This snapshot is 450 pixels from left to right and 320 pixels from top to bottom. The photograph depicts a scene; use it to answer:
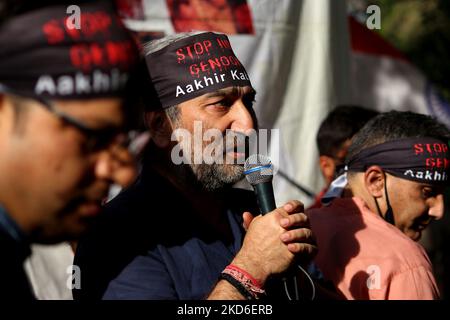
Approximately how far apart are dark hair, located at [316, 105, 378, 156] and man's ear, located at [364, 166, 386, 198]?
1.29 metres

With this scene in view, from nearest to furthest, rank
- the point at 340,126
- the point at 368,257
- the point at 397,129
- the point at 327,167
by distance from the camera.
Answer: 1. the point at 368,257
2. the point at 397,129
3. the point at 340,126
4. the point at 327,167

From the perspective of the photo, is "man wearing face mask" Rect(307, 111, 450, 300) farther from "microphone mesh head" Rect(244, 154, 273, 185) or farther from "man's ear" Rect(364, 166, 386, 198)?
"microphone mesh head" Rect(244, 154, 273, 185)

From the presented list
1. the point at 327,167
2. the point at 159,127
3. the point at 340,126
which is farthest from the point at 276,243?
the point at 327,167

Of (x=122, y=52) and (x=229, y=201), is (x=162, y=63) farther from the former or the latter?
(x=122, y=52)

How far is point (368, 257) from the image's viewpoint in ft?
9.70

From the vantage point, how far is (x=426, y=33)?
9406 millimetres

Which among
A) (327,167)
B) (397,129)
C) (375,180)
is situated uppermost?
(397,129)

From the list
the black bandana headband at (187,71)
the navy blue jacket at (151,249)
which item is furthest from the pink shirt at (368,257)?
the black bandana headband at (187,71)

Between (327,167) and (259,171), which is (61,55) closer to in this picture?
(259,171)

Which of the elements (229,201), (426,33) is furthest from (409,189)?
(426,33)

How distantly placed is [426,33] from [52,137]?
27.8 ft

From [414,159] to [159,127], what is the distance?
126 centimetres

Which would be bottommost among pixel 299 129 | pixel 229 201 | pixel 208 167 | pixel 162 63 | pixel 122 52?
pixel 299 129

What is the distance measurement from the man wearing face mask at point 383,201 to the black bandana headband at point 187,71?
0.89 meters
